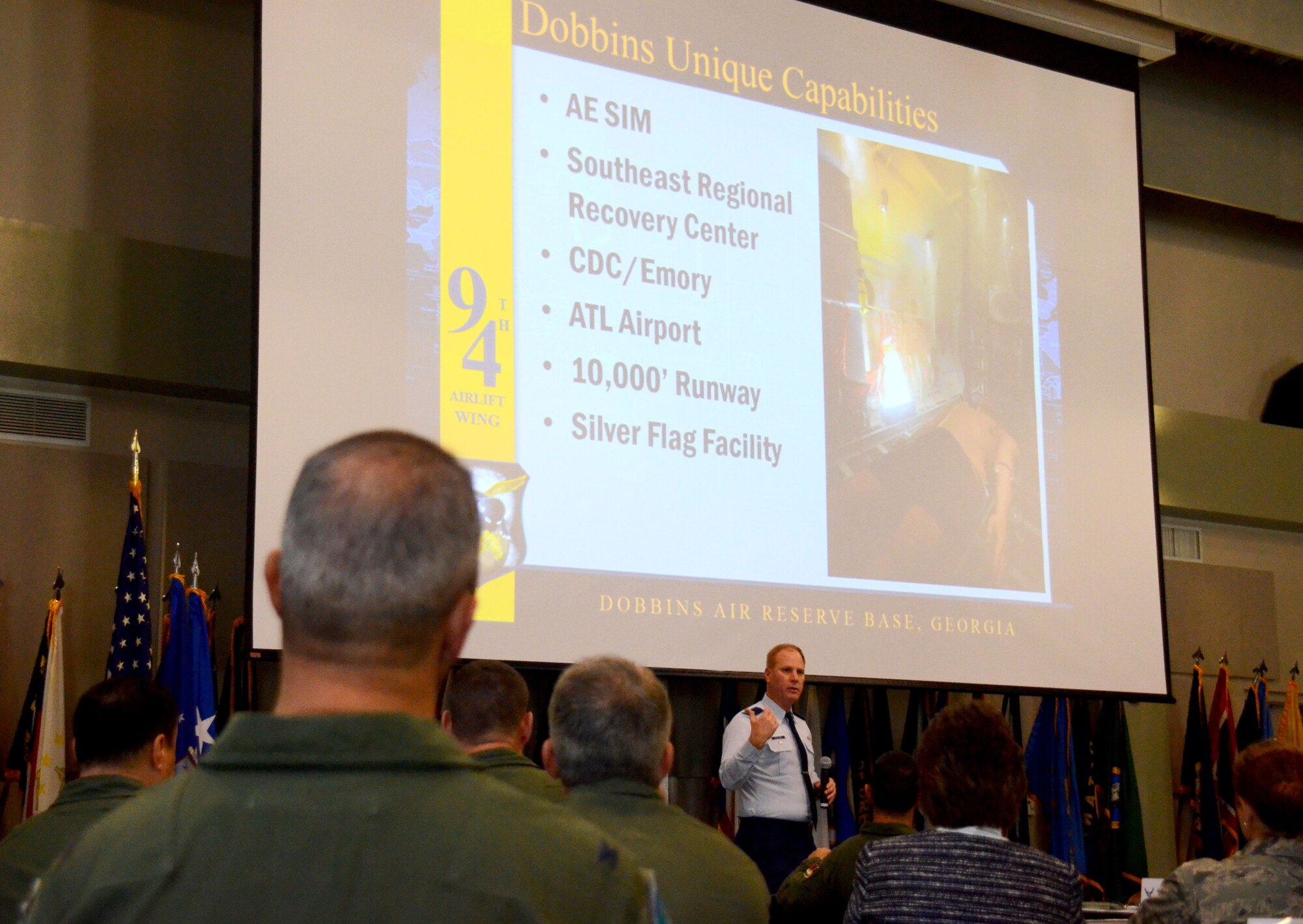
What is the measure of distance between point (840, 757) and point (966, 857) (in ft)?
13.9

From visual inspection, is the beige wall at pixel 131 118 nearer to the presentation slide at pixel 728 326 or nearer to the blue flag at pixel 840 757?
the presentation slide at pixel 728 326

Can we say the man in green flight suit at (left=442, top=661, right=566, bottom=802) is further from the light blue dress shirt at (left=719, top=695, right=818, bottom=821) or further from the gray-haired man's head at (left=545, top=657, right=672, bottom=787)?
the light blue dress shirt at (left=719, top=695, right=818, bottom=821)

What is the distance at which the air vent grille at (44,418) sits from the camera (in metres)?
5.49

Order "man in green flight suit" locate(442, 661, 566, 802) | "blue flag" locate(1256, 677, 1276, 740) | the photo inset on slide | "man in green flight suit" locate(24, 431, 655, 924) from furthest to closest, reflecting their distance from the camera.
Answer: "blue flag" locate(1256, 677, 1276, 740) < the photo inset on slide < "man in green flight suit" locate(442, 661, 566, 802) < "man in green flight suit" locate(24, 431, 655, 924)

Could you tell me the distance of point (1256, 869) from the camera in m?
2.82

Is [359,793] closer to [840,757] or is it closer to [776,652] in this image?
[776,652]

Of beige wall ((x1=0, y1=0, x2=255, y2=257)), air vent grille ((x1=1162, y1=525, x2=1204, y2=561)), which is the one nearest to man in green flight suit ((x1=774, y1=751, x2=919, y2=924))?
beige wall ((x1=0, y1=0, x2=255, y2=257))

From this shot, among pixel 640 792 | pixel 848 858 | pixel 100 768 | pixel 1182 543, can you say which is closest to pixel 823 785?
pixel 848 858

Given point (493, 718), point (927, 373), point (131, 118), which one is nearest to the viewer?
point (493, 718)

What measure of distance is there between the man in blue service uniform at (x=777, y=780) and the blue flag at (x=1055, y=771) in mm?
2269

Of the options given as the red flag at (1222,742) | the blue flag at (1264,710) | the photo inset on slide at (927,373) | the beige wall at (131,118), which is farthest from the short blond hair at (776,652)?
the blue flag at (1264,710)

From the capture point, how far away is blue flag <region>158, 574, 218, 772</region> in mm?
4973

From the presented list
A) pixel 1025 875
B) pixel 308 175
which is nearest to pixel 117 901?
pixel 1025 875

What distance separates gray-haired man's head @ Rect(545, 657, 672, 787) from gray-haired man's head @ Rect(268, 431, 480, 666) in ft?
3.32
